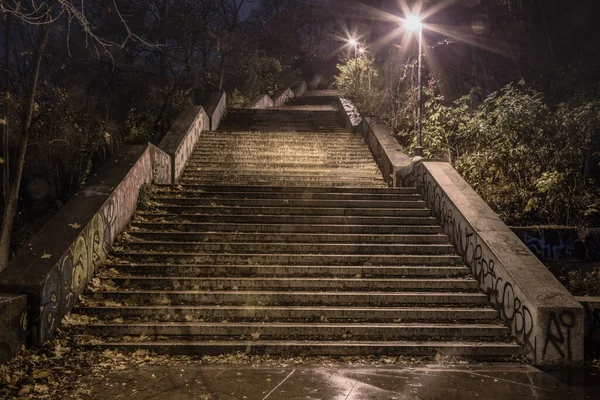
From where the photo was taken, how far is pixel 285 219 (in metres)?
9.36

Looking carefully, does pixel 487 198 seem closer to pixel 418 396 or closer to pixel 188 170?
pixel 418 396

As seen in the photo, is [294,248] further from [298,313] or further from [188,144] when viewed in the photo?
[188,144]

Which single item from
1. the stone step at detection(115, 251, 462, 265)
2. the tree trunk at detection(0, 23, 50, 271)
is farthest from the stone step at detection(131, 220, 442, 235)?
the tree trunk at detection(0, 23, 50, 271)

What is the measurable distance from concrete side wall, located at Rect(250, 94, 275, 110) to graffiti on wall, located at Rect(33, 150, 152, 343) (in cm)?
1486

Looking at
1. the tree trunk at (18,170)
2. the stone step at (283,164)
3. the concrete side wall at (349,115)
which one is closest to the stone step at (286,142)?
the stone step at (283,164)

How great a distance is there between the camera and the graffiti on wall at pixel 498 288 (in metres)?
6.00

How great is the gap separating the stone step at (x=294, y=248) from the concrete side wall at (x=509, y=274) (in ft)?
2.00

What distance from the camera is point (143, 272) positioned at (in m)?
7.66

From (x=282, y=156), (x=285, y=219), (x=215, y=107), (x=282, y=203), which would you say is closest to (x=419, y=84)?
(x=282, y=156)

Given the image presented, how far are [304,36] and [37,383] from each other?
139 ft

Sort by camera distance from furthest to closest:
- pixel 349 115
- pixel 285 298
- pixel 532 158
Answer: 1. pixel 349 115
2. pixel 532 158
3. pixel 285 298

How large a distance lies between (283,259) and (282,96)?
23.9m

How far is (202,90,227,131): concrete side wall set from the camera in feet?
58.0

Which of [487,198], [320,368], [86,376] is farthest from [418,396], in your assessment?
[487,198]
